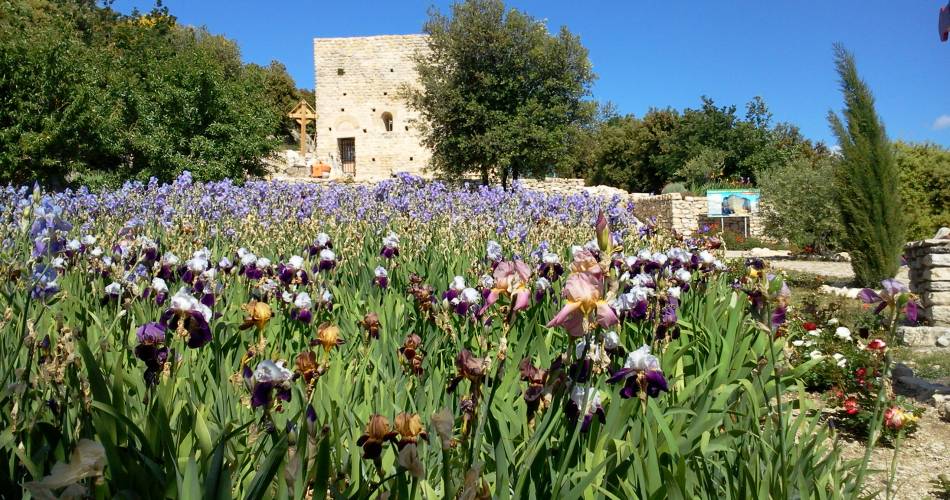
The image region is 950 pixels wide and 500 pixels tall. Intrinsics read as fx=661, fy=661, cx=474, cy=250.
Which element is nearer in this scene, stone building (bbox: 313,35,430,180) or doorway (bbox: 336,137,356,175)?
stone building (bbox: 313,35,430,180)

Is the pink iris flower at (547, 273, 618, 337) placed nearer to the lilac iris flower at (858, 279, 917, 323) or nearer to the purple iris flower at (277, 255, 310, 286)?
the lilac iris flower at (858, 279, 917, 323)

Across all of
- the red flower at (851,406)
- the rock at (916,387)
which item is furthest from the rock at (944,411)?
the red flower at (851,406)

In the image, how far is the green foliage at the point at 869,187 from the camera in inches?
386

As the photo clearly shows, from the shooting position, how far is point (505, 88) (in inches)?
790

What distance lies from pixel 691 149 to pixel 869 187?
2478 centimetres

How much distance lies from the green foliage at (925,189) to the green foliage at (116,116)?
1508cm

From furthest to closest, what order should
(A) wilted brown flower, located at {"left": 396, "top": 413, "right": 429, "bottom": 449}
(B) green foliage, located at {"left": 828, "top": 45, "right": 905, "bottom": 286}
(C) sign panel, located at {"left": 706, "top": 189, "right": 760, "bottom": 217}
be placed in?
(C) sign panel, located at {"left": 706, "top": 189, "right": 760, "bottom": 217} → (B) green foliage, located at {"left": 828, "top": 45, "right": 905, "bottom": 286} → (A) wilted brown flower, located at {"left": 396, "top": 413, "right": 429, "bottom": 449}

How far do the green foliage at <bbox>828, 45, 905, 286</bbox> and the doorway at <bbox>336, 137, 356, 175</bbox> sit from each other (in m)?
24.1

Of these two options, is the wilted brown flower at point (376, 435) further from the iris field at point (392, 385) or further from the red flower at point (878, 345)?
the red flower at point (878, 345)

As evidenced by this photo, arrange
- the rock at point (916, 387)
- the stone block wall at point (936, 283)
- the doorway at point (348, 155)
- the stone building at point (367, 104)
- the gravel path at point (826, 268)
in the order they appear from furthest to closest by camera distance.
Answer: the doorway at point (348, 155)
the stone building at point (367, 104)
the gravel path at point (826, 268)
the stone block wall at point (936, 283)
the rock at point (916, 387)

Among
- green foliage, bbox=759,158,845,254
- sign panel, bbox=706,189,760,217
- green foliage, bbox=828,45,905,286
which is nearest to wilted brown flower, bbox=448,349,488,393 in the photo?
green foliage, bbox=828,45,905,286

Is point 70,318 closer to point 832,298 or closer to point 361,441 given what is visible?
point 361,441

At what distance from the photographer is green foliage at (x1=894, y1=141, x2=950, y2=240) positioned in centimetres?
1366

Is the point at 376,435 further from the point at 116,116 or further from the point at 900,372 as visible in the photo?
the point at 116,116
